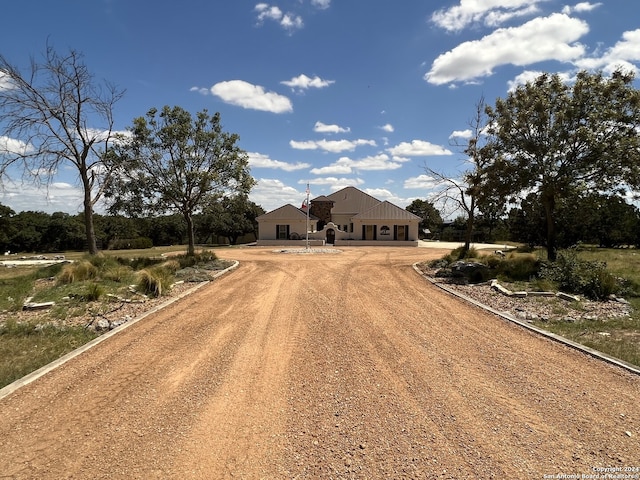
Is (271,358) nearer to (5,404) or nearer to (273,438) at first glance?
(273,438)

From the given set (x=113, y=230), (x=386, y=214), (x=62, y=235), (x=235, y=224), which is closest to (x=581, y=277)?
(x=386, y=214)

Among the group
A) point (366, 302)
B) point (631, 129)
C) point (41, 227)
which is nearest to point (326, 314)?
point (366, 302)

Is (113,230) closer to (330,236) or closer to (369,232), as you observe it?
(330,236)

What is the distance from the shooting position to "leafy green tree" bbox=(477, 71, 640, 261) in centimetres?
1351

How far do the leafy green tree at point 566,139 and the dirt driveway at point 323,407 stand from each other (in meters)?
9.25

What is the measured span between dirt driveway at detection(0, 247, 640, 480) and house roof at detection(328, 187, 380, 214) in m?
36.6

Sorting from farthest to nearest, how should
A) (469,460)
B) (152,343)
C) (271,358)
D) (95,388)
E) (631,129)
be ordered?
(631,129), (152,343), (271,358), (95,388), (469,460)

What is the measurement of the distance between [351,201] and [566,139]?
3146 cm

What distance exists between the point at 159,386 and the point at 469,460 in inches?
152

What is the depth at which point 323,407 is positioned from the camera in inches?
175

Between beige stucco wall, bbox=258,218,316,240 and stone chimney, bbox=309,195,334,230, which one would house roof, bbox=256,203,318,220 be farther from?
stone chimney, bbox=309,195,334,230

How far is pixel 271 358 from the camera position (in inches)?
239

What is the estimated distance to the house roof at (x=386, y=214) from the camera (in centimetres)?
3894

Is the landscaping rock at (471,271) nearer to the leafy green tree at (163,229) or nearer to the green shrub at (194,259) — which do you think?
the green shrub at (194,259)
